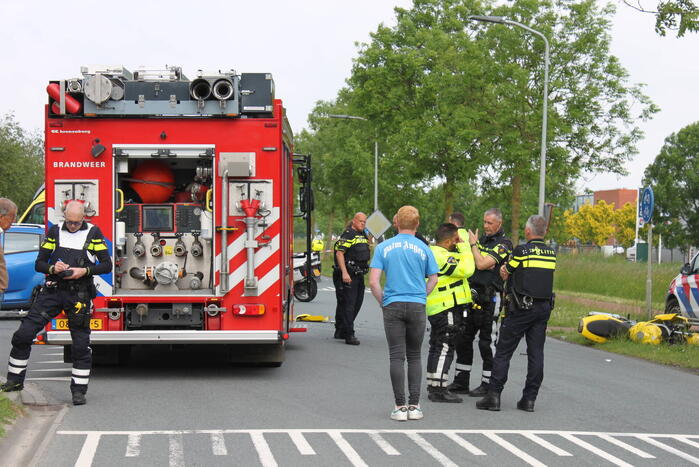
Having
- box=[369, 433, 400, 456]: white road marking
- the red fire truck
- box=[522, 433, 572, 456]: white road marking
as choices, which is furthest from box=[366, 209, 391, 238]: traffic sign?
box=[369, 433, 400, 456]: white road marking

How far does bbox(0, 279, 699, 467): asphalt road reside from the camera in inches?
273

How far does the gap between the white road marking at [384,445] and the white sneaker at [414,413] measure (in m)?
0.72

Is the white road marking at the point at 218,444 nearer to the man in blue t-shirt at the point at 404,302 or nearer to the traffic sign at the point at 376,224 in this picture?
the man in blue t-shirt at the point at 404,302

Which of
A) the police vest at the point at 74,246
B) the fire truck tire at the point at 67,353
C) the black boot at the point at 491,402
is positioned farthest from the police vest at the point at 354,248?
the police vest at the point at 74,246

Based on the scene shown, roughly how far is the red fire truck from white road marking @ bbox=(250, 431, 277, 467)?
2703mm

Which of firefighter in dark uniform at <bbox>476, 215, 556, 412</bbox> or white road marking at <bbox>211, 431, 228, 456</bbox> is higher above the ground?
firefighter in dark uniform at <bbox>476, 215, 556, 412</bbox>

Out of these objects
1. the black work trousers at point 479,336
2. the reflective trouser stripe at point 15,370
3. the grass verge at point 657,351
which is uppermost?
the black work trousers at point 479,336

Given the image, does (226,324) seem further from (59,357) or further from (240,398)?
(59,357)

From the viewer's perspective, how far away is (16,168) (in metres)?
48.6

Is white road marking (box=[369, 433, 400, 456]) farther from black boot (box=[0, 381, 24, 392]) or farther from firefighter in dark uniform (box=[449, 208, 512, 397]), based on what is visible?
black boot (box=[0, 381, 24, 392])

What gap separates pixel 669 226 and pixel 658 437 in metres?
72.4

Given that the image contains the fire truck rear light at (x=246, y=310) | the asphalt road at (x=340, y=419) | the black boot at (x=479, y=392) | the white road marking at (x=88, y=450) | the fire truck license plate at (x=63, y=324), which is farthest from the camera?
the fire truck rear light at (x=246, y=310)

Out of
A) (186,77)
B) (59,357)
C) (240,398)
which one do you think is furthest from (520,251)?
(59,357)

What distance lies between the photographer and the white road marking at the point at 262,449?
262 inches
